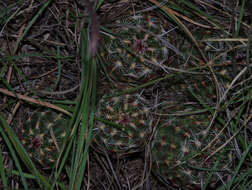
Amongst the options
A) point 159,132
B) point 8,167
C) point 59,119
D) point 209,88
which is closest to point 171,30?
point 209,88

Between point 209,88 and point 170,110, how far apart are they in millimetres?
160

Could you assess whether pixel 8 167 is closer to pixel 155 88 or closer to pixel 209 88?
pixel 155 88

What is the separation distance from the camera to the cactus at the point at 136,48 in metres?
1.05

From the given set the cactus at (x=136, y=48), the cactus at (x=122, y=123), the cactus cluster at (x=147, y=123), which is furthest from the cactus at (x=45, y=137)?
the cactus at (x=136, y=48)

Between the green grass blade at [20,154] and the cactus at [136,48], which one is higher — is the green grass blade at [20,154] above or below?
below

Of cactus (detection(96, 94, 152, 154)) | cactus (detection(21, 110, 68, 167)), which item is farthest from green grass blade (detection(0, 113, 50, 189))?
cactus (detection(96, 94, 152, 154))

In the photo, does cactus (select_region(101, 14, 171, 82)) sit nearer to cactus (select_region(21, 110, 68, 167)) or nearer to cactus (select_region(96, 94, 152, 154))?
cactus (select_region(96, 94, 152, 154))

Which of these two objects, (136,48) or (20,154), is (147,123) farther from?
(20,154)

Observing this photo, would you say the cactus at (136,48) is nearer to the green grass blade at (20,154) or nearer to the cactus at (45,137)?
the cactus at (45,137)

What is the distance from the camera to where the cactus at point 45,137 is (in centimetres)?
115

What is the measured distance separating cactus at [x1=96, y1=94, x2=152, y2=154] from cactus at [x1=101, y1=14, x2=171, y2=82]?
0.10 metres

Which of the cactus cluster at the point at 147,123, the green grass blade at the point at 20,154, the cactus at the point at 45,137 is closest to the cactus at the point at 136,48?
the cactus cluster at the point at 147,123

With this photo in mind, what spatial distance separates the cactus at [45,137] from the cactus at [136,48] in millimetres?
284

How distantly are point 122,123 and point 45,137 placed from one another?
0.30 m
